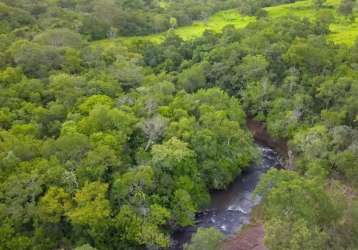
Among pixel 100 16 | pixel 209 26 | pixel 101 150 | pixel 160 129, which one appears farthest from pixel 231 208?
pixel 209 26

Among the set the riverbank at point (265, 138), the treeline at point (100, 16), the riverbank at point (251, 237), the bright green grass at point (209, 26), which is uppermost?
the treeline at point (100, 16)

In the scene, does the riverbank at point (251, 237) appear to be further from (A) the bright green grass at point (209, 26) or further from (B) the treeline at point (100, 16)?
(B) the treeline at point (100, 16)

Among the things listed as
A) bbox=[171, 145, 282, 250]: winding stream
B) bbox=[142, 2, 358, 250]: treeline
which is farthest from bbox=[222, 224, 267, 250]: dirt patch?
bbox=[142, 2, 358, 250]: treeline

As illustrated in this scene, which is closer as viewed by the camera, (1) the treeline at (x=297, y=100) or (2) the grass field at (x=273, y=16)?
(1) the treeline at (x=297, y=100)

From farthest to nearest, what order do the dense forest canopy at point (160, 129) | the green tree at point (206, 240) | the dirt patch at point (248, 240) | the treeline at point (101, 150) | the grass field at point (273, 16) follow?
the grass field at point (273, 16)
the dirt patch at point (248, 240)
the treeline at point (101, 150)
the dense forest canopy at point (160, 129)
the green tree at point (206, 240)

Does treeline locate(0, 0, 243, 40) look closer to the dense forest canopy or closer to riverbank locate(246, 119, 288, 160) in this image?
the dense forest canopy

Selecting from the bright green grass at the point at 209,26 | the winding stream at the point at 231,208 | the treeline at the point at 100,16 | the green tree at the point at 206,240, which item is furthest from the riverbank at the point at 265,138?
the treeline at the point at 100,16

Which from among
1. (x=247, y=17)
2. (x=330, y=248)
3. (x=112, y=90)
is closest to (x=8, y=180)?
(x=112, y=90)
